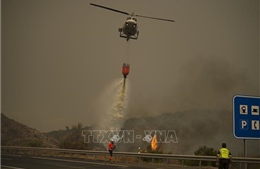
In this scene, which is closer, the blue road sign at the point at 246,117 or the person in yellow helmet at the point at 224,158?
the blue road sign at the point at 246,117

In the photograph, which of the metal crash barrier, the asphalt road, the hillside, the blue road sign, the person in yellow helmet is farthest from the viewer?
the hillside

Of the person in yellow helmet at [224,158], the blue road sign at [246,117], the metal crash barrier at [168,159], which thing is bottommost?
the metal crash barrier at [168,159]

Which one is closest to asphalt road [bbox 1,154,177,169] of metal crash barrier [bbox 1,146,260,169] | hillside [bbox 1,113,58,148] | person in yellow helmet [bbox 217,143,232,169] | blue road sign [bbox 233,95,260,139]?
metal crash barrier [bbox 1,146,260,169]

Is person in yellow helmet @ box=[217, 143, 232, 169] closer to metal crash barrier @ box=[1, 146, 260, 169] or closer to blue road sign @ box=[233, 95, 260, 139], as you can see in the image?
metal crash barrier @ box=[1, 146, 260, 169]

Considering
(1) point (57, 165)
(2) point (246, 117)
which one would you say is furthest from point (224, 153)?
(1) point (57, 165)

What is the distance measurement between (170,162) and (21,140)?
2074 inches

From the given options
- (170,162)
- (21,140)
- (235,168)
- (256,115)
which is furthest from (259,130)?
(21,140)

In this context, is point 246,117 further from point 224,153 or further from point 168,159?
point 168,159

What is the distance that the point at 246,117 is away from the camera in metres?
9.59

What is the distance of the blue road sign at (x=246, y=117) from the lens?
370 inches

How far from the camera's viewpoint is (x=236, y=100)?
9.83m

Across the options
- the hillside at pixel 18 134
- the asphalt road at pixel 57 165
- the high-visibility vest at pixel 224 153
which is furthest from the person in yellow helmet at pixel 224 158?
the hillside at pixel 18 134

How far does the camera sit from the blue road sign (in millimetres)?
9406

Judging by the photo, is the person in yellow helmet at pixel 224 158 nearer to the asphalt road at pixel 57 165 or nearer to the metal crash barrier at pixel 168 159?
the metal crash barrier at pixel 168 159
